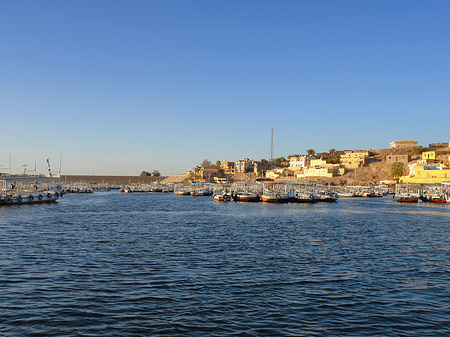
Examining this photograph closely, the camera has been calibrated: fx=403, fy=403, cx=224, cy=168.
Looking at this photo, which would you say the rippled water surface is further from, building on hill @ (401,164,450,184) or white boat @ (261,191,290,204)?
building on hill @ (401,164,450,184)

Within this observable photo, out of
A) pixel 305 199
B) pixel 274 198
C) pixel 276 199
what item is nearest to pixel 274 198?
pixel 274 198

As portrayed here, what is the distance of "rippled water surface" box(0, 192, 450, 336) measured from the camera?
16.5 m

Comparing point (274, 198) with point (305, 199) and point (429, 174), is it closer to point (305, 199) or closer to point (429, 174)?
point (305, 199)

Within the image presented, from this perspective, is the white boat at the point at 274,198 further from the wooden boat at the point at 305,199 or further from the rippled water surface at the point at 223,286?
the rippled water surface at the point at 223,286

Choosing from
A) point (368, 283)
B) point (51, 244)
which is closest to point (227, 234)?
point (51, 244)

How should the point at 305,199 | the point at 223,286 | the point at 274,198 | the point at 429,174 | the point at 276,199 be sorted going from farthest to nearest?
the point at 429,174, the point at 305,199, the point at 276,199, the point at 274,198, the point at 223,286

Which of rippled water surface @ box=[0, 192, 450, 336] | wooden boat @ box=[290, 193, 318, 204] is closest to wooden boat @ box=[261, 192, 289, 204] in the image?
wooden boat @ box=[290, 193, 318, 204]

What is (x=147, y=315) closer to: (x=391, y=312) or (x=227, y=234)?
(x=391, y=312)

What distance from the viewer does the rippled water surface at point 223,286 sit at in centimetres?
→ 1650

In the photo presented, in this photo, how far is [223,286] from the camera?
2195cm

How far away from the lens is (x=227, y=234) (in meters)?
43.5

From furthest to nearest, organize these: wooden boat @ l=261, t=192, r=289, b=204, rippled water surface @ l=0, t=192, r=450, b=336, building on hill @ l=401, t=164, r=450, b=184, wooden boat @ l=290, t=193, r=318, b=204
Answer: building on hill @ l=401, t=164, r=450, b=184 → wooden boat @ l=290, t=193, r=318, b=204 → wooden boat @ l=261, t=192, r=289, b=204 → rippled water surface @ l=0, t=192, r=450, b=336

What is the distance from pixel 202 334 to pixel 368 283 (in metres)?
11.7

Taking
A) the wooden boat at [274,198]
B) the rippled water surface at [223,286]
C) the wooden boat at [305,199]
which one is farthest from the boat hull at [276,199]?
the rippled water surface at [223,286]
